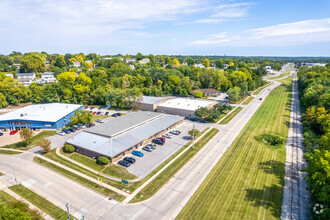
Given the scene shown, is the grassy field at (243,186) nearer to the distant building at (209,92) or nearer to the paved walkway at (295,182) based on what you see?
the paved walkway at (295,182)

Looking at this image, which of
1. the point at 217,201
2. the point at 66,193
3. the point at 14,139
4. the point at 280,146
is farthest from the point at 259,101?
the point at 14,139

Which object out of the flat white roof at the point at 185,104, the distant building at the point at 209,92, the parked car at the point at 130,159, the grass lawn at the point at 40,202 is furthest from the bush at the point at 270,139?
the distant building at the point at 209,92

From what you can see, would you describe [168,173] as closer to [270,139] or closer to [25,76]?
[270,139]

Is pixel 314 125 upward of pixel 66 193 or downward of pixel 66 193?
upward

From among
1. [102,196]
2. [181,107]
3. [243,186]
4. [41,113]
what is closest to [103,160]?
[102,196]

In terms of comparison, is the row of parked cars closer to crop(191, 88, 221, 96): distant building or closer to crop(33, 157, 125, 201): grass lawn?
crop(33, 157, 125, 201): grass lawn

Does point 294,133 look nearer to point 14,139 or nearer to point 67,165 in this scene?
point 67,165
